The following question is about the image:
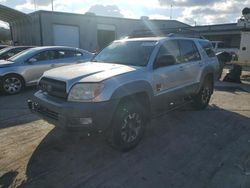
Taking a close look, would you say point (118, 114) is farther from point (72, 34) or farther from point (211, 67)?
point (72, 34)

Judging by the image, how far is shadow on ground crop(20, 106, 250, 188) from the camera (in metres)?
3.40

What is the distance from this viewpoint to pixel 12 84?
8.41 meters

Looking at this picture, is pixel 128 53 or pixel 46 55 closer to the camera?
pixel 128 53

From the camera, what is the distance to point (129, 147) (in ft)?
13.9

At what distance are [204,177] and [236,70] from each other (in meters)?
9.46

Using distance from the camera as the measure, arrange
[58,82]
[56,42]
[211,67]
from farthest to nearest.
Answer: [56,42]
[211,67]
[58,82]

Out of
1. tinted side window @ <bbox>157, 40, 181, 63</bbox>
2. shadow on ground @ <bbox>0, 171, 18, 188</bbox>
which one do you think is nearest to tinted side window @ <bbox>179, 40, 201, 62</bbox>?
tinted side window @ <bbox>157, 40, 181, 63</bbox>

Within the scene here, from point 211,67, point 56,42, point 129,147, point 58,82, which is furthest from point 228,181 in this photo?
point 56,42

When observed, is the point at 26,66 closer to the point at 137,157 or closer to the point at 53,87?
the point at 53,87

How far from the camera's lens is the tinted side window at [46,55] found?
884cm

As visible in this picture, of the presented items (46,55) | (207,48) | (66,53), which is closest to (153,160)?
(207,48)

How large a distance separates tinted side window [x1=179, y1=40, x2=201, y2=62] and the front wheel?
85 centimetres

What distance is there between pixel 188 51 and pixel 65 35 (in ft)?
66.4

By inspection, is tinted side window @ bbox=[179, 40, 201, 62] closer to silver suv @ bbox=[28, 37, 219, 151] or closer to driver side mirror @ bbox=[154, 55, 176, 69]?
silver suv @ bbox=[28, 37, 219, 151]
